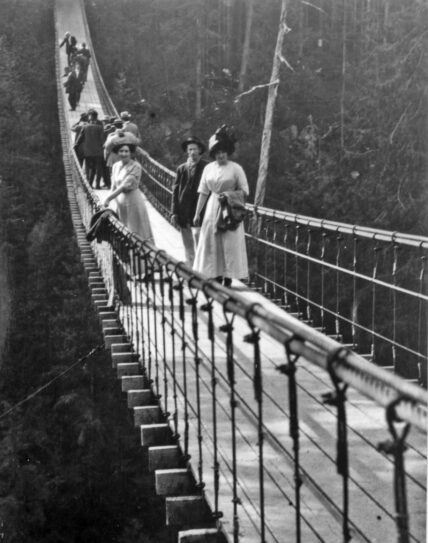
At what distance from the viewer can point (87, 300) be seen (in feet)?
79.2

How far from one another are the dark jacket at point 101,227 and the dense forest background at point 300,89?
12813 millimetres

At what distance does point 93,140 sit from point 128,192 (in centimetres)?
626

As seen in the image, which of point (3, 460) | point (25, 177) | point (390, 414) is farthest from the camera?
point (25, 177)

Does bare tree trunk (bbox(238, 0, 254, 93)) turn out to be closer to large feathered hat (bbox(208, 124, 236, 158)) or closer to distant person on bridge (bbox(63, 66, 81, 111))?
distant person on bridge (bbox(63, 66, 81, 111))

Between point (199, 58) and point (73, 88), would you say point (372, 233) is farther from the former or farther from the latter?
point (199, 58)

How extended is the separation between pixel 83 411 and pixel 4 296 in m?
6.36

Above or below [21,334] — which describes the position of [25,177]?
above

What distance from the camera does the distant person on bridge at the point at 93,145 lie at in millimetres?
13922

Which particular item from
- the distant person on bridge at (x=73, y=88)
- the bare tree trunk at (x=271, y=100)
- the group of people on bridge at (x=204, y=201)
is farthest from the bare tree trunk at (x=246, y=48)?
the group of people on bridge at (x=204, y=201)

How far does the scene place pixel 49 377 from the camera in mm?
21781

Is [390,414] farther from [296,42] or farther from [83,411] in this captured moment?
[296,42]

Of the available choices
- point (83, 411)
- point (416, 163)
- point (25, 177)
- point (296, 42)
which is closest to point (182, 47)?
point (296, 42)

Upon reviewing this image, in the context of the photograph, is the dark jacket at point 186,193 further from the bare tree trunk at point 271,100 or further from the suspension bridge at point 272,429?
the bare tree trunk at point 271,100

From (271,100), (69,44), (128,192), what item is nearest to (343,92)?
(271,100)
